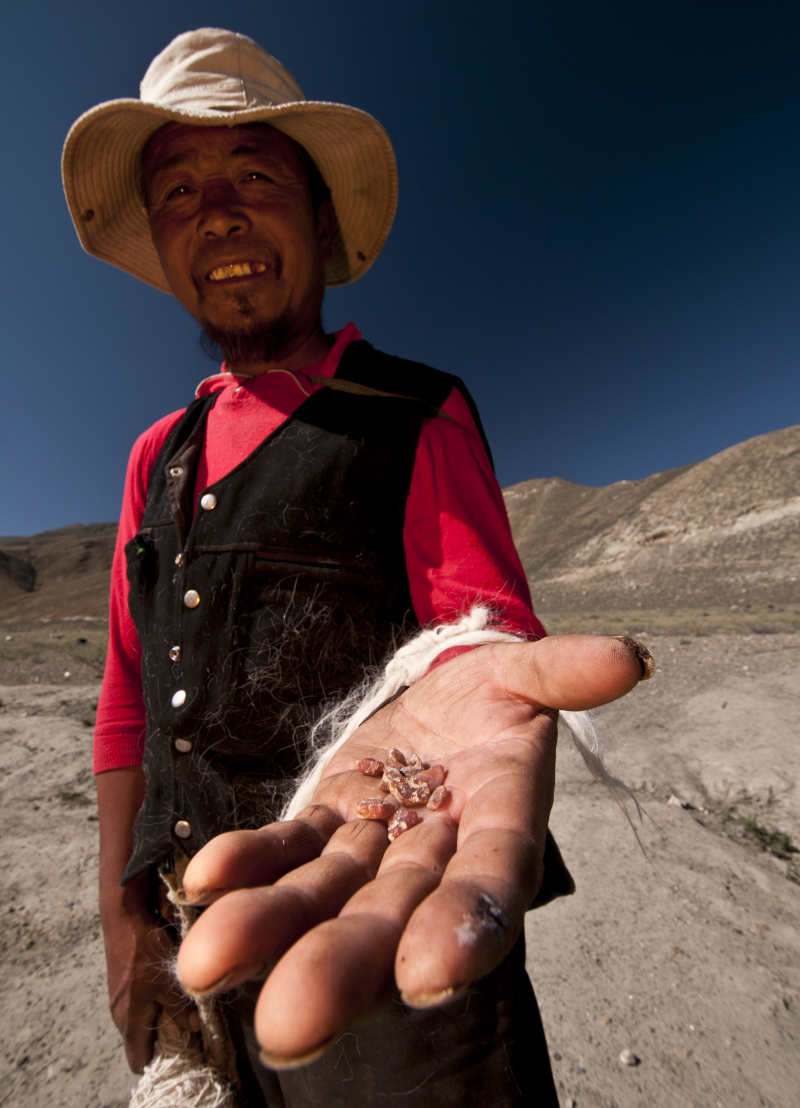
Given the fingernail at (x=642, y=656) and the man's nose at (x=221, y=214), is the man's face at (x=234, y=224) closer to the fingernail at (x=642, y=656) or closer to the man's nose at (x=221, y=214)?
the man's nose at (x=221, y=214)

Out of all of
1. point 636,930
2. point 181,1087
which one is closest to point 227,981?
point 181,1087

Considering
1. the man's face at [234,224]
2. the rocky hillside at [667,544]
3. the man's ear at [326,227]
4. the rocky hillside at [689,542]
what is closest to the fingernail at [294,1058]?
the man's face at [234,224]

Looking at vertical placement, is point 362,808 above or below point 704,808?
above

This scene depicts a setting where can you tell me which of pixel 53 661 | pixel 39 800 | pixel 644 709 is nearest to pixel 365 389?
pixel 39 800

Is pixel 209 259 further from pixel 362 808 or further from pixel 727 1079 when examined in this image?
pixel 727 1079

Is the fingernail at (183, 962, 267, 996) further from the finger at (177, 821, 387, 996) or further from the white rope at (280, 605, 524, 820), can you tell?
the white rope at (280, 605, 524, 820)

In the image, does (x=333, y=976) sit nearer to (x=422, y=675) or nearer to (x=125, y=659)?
(x=422, y=675)
